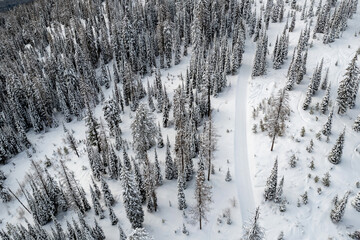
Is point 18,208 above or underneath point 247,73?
underneath

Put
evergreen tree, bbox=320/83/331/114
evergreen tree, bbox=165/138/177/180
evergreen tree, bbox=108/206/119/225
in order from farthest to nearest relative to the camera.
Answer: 1. evergreen tree, bbox=320/83/331/114
2. evergreen tree, bbox=165/138/177/180
3. evergreen tree, bbox=108/206/119/225

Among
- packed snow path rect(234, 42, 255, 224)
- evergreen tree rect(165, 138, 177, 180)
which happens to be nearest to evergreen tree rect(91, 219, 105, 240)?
Answer: evergreen tree rect(165, 138, 177, 180)

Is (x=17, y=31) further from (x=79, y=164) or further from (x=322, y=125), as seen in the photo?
(x=322, y=125)

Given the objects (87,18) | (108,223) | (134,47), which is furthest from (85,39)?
(108,223)

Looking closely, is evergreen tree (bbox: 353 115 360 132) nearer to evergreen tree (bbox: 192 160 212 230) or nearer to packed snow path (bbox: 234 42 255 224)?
packed snow path (bbox: 234 42 255 224)

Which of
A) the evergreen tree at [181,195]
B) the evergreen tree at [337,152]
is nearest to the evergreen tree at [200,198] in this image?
the evergreen tree at [181,195]

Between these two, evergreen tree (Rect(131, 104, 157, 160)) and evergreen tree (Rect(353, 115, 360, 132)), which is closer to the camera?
evergreen tree (Rect(131, 104, 157, 160))

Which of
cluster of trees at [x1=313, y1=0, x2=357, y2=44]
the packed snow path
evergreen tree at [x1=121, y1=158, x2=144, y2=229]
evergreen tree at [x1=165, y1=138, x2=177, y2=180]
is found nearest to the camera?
evergreen tree at [x1=121, y1=158, x2=144, y2=229]
